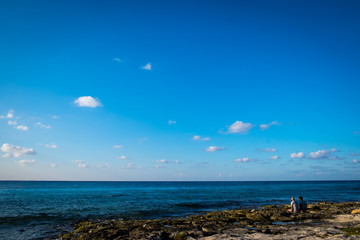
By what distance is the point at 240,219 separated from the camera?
64.7 feet

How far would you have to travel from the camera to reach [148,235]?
1409 centimetres

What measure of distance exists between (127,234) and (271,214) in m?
14.3

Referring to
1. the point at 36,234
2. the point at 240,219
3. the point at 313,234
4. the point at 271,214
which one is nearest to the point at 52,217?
the point at 36,234

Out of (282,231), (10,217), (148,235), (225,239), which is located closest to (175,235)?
(148,235)

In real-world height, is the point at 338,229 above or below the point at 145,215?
above

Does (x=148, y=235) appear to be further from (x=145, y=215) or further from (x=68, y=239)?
(x=145, y=215)

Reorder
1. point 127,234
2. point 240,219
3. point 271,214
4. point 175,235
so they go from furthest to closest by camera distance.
Answer: 1. point 271,214
2. point 240,219
3. point 127,234
4. point 175,235

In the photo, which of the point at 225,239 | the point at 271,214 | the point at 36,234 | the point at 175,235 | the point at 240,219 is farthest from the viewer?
the point at 271,214

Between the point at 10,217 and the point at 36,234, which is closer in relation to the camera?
the point at 36,234

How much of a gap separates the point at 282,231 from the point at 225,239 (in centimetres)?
452

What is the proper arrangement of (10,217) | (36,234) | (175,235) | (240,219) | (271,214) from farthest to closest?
1. (10,217)
2. (271,214)
3. (240,219)
4. (36,234)
5. (175,235)

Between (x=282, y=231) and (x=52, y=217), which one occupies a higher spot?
(x=282, y=231)

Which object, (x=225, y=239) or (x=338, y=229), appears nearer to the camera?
(x=225, y=239)

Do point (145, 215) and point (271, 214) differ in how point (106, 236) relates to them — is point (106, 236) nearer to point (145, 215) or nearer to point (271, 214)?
point (145, 215)
